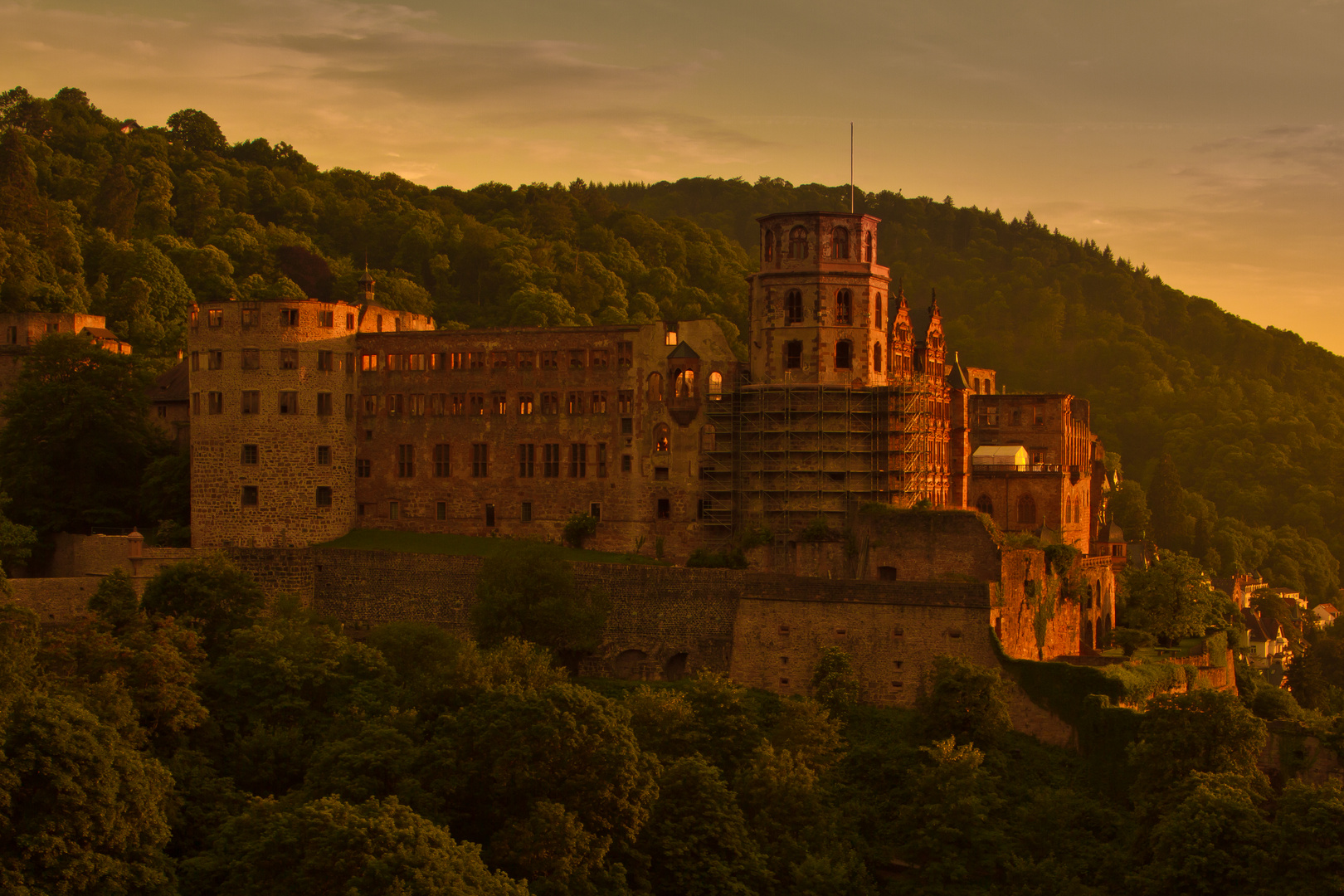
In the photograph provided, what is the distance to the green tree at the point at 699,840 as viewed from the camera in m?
50.8

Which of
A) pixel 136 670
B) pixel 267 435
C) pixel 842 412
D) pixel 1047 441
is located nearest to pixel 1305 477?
pixel 1047 441

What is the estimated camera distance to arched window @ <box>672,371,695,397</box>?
73.4m

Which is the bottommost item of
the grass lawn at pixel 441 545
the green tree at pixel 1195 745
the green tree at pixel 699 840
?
the green tree at pixel 699 840

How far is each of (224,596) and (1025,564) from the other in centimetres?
2985

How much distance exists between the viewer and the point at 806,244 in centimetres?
7244

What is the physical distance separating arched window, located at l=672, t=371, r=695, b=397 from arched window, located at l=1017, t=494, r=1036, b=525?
1746cm

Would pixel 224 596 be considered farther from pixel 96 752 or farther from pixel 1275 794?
pixel 1275 794

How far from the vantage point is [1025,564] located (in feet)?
216

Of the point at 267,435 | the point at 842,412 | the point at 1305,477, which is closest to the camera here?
the point at 842,412

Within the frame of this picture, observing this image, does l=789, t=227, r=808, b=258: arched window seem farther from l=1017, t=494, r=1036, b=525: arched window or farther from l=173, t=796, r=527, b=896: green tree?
l=173, t=796, r=527, b=896: green tree

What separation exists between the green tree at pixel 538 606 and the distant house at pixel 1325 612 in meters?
87.8

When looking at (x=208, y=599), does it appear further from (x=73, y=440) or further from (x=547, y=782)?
(x=547, y=782)

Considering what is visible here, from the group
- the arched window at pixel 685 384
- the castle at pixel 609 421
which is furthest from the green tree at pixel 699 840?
the arched window at pixel 685 384

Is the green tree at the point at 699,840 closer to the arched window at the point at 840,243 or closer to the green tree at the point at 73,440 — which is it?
the arched window at the point at 840,243
